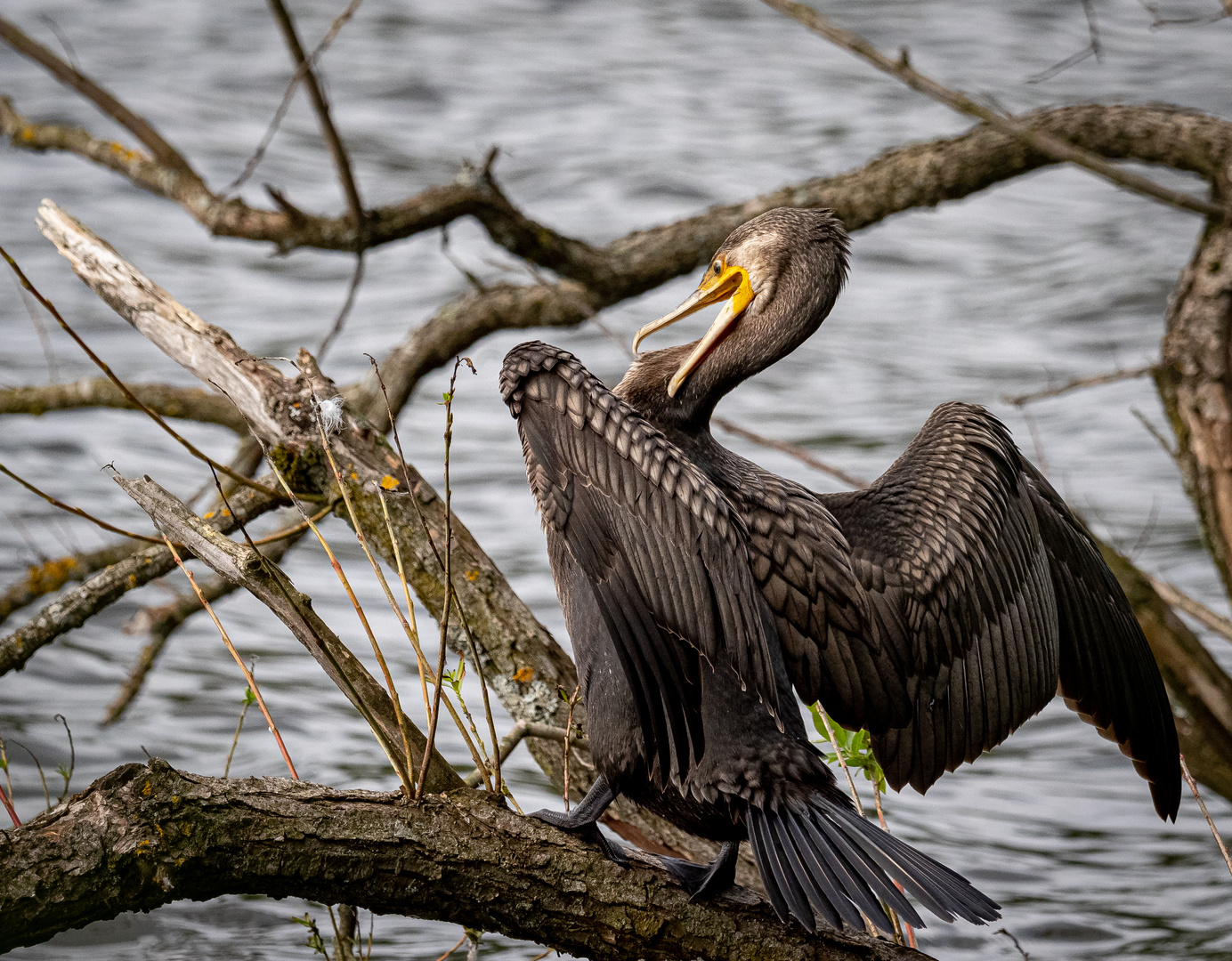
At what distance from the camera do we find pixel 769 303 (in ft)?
7.11

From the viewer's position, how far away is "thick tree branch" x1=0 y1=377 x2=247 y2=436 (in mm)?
3627

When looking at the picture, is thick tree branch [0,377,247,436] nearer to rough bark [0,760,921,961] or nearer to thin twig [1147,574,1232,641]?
rough bark [0,760,921,961]

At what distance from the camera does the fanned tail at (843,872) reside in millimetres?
1737

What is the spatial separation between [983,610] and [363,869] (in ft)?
3.69

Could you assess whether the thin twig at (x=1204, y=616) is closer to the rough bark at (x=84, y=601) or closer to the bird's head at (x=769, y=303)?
the bird's head at (x=769, y=303)

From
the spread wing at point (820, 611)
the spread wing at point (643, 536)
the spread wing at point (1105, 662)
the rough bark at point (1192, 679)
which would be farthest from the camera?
the rough bark at point (1192, 679)

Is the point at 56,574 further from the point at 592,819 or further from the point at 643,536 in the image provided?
the point at 643,536

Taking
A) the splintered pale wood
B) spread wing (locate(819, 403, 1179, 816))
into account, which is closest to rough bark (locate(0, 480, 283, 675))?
the splintered pale wood

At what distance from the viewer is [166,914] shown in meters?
3.92

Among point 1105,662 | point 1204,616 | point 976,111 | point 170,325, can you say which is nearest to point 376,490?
point 170,325

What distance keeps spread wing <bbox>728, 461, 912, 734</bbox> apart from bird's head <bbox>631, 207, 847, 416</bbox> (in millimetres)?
198

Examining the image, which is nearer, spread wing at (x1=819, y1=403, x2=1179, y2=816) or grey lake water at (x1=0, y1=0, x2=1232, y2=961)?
spread wing at (x1=819, y1=403, x2=1179, y2=816)

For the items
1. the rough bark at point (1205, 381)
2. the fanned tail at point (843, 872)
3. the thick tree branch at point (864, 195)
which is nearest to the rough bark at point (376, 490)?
the fanned tail at point (843, 872)

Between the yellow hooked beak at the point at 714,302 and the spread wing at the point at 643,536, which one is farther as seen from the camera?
the yellow hooked beak at the point at 714,302
